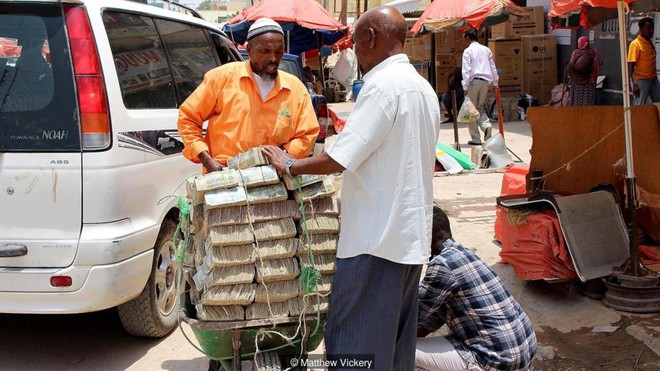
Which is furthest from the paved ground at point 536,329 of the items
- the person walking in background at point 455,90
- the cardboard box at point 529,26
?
the cardboard box at point 529,26

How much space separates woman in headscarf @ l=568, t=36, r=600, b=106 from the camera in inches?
498

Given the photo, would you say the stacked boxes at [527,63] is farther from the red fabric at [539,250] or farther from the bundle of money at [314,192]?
the bundle of money at [314,192]

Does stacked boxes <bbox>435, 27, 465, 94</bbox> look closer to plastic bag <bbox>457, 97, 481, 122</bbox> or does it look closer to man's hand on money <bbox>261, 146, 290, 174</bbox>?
plastic bag <bbox>457, 97, 481, 122</bbox>

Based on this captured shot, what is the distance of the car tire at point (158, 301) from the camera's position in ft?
15.1

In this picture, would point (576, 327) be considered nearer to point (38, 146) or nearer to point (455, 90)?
point (38, 146)

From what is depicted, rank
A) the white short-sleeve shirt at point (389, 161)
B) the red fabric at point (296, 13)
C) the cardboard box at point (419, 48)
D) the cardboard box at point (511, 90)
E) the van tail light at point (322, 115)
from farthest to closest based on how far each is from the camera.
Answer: the cardboard box at point (419, 48), the cardboard box at point (511, 90), the red fabric at point (296, 13), the van tail light at point (322, 115), the white short-sleeve shirt at point (389, 161)

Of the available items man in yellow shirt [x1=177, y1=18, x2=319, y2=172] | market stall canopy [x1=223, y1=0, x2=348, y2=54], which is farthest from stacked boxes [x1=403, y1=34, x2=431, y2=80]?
man in yellow shirt [x1=177, y1=18, x2=319, y2=172]

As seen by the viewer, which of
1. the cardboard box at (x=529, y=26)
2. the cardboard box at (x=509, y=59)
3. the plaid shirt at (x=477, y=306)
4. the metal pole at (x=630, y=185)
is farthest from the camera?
the cardboard box at (x=529, y=26)

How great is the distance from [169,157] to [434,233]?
205cm

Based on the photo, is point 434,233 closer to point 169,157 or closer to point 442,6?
point 169,157

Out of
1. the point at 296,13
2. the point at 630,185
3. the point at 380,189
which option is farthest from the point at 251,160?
the point at 296,13

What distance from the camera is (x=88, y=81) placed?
4.05 m

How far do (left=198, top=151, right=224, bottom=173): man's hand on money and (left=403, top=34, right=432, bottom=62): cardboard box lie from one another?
689 inches

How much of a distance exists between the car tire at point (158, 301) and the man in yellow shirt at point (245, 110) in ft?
3.07
